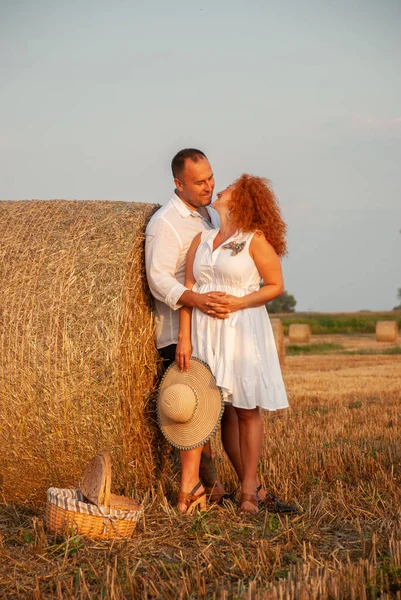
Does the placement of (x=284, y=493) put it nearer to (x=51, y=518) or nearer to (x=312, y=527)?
(x=312, y=527)

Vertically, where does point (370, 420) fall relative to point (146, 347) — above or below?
below

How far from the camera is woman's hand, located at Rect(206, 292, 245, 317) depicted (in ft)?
17.7

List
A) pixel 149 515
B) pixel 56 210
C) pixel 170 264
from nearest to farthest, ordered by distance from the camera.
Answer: pixel 149 515 < pixel 170 264 < pixel 56 210

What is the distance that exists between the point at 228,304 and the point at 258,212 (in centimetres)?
64

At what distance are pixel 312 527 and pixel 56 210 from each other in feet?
9.26

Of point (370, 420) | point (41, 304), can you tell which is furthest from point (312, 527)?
point (370, 420)

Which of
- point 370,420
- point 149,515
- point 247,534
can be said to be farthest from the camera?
point 370,420

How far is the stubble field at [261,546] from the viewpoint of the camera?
3.78 meters

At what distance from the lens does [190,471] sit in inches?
217

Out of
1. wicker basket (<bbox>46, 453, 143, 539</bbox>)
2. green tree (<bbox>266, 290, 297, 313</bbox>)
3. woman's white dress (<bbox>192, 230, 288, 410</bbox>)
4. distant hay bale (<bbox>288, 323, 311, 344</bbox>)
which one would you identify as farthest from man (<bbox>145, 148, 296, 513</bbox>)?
green tree (<bbox>266, 290, 297, 313</bbox>)

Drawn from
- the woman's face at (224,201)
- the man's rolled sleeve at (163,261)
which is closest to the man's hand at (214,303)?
the man's rolled sleeve at (163,261)

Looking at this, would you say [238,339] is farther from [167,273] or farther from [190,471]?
[190,471]

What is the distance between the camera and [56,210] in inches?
239

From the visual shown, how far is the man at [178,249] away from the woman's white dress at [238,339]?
0.43ft
